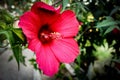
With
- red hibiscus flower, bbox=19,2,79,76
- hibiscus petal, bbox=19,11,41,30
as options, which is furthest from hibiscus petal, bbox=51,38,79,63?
hibiscus petal, bbox=19,11,41,30

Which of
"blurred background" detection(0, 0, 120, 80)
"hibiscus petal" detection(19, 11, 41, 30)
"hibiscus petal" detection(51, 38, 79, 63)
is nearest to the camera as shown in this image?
"hibiscus petal" detection(19, 11, 41, 30)

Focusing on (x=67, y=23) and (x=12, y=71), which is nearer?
(x=67, y=23)

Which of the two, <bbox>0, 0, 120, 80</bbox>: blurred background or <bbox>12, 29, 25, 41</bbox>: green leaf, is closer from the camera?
<bbox>12, 29, 25, 41</bbox>: green leaf

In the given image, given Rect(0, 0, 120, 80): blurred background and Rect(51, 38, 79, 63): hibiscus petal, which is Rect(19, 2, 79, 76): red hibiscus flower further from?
Rect(0, 0, 120, 80): blurred background

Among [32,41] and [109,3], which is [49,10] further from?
[109,3]

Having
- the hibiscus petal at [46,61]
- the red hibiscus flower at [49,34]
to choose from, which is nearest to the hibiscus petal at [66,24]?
the red hibiscus flower at [49,34]

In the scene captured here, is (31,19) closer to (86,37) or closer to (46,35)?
(46,35)

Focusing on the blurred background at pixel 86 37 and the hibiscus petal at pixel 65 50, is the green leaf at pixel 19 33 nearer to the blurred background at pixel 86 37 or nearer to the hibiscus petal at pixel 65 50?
the hibiscus petal at pixel 65 50

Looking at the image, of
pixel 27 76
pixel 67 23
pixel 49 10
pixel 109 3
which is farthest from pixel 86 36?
pixel 49 10

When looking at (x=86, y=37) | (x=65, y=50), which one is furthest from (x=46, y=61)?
(x=86, y=37)
